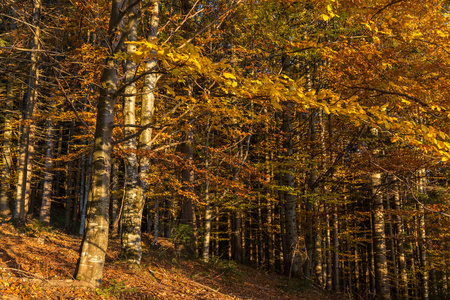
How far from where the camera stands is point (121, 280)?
19.1 feet

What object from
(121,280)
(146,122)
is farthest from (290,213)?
(121,280)

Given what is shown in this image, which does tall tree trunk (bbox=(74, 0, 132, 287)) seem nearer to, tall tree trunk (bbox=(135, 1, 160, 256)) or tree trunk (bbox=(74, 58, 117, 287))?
tree trunk (bbox=(74, 58, 117, 287))

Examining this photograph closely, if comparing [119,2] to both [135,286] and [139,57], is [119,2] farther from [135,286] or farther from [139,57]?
[135,286]

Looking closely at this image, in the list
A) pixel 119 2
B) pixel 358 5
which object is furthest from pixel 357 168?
pixel 119 2

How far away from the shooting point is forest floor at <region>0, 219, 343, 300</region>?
13.8ft

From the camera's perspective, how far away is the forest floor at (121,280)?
4.19 meters

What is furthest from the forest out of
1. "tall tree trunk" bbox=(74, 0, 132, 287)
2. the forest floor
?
the forest floor

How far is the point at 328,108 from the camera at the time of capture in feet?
13.1

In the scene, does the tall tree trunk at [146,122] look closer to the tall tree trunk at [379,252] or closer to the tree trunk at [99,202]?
the tree trunk at [99,202]

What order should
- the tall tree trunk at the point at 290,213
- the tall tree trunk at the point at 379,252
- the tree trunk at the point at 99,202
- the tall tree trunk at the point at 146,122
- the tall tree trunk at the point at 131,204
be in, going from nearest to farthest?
the tree trunk at the point at 99,202 < the tall tree trunk at the point at 131,204 < the tall tree trunk at the point at 146,122 < the tall tree trunk at the point at 379,252 < the tall tree trunk at the point at 290,213

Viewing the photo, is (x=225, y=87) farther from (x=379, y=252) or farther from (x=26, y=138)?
(x=26, y=138)

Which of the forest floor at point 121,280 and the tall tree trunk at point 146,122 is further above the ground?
the tall tree trunk at point 146,122

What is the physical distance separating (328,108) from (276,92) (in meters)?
0.94

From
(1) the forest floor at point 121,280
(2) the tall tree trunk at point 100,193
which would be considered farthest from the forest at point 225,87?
(1) the forest floor at point 121,280
